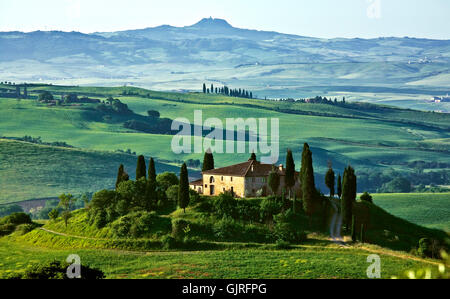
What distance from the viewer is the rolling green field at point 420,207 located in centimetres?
14650

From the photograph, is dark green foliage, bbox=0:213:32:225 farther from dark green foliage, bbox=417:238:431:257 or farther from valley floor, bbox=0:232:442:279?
dark green foliage, bbox=417:238:431:257

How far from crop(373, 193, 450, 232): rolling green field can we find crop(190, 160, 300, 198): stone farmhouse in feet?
215

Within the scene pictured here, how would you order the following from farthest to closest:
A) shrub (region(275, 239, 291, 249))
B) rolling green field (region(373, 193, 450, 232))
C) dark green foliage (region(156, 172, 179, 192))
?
rolling green field (region(373, 193, 450, 232)) → dark green foliage (region(156, 172, 179, 192)) → shrub (region(275, 239, 291, 249))

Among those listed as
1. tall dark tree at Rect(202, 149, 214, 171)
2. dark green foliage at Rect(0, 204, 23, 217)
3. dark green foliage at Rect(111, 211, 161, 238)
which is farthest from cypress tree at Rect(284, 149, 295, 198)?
dark green foliage at Rect(0, 204, 23, 217)

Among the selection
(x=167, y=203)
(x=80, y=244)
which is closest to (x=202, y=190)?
(x=167, y=203)

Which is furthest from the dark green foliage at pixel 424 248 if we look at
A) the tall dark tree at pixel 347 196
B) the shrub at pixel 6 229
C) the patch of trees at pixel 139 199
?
the shrub at pixel 6 229

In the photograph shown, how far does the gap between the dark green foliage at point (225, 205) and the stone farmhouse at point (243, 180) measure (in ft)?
15.3

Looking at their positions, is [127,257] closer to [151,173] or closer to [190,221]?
[190,221]

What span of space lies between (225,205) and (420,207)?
87473 millimetres

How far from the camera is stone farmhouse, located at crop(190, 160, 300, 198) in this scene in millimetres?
87000

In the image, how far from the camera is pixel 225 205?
266 feet

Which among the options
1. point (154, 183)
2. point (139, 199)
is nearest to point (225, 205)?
point (139, 199)

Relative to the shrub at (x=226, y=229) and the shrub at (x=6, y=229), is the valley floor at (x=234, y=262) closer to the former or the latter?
the shrub at (x=226, y=229)

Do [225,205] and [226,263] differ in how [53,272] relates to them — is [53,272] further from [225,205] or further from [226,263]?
[225,205]
